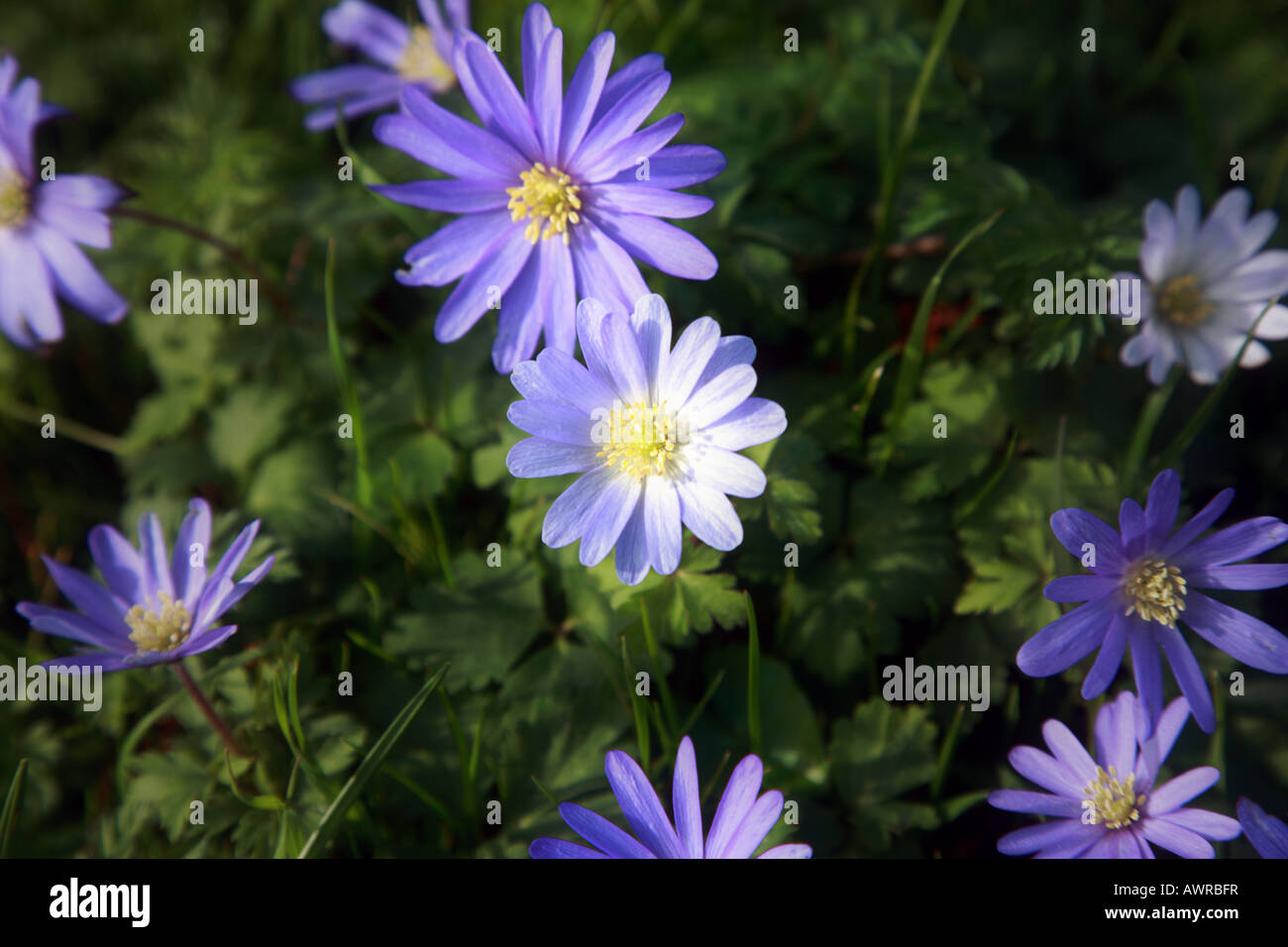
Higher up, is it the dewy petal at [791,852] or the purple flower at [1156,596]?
the purple flower at [1156,596]

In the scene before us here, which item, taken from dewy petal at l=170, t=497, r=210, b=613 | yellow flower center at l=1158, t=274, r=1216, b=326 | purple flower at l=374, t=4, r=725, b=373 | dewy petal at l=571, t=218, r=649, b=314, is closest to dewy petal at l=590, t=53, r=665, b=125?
purple flower at l=374, t=4, r=725, b=373

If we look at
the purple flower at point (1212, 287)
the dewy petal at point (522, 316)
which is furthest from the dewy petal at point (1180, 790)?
the dewy petal at point (522, 316)

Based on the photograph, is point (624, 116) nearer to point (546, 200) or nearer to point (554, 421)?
point (546, 200)

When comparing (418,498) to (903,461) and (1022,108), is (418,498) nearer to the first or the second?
(903,461)

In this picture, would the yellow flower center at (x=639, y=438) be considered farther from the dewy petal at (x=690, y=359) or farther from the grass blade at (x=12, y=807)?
the grass blade at (x=12, y=807)

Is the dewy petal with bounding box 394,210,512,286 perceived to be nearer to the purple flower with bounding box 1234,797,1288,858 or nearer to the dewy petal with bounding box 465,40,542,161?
the dewy petal with bounding box 465,40,542,161
